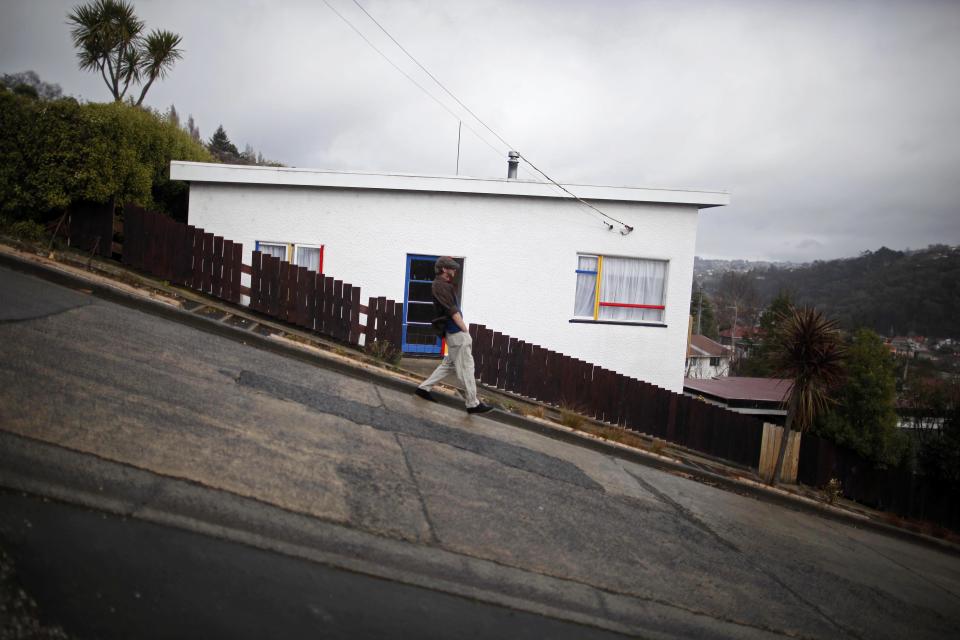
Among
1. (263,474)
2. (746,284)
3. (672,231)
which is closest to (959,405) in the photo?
(672,231)

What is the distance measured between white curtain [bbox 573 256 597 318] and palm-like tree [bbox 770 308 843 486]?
3.85m

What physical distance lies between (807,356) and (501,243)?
6.53m

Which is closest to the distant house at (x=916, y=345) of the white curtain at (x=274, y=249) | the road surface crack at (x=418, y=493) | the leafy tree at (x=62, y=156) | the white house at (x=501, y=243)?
the white house at (x=501, y=243)

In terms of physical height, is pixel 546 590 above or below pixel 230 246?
below

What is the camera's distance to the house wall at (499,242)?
13.8 m

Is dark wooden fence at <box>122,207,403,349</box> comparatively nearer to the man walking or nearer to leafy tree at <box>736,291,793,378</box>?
the man walking

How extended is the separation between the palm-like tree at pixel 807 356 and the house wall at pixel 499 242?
2138mm

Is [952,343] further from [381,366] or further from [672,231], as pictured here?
[381,366]

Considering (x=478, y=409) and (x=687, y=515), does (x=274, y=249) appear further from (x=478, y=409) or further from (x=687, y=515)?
(x=687, y=515)

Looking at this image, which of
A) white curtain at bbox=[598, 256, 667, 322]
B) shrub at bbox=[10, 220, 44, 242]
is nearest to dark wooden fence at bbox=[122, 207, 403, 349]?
shrub at bbox=[10, 220, 44, 242]

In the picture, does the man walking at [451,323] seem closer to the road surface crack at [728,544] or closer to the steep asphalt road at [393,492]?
the steep asphalt road at [393,492]

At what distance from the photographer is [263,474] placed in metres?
4.72

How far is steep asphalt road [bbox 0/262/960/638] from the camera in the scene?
417 centimetres

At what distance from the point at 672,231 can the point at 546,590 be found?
11694 mm
